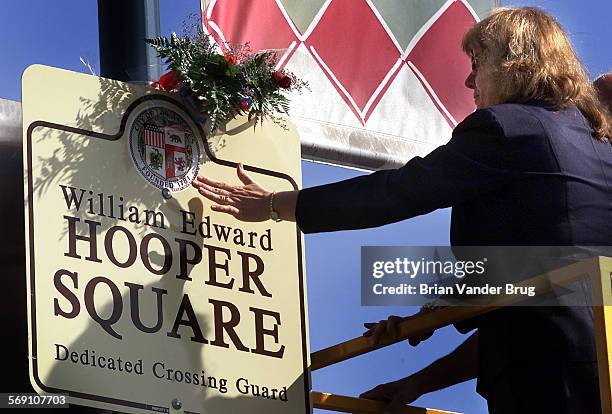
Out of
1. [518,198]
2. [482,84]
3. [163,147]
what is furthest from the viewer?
[482,84]

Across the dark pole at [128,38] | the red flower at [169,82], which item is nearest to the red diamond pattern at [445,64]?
the dark pole at [128,38]

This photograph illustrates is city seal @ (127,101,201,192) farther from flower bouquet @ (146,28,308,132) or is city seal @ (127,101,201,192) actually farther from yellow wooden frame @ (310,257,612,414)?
yellow wooden frame @ (310,257,612,414)

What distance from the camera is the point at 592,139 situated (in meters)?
4.08

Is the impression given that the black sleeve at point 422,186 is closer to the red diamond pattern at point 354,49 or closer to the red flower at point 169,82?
the red flower at point 169,82

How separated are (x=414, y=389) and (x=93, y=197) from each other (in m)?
1.19

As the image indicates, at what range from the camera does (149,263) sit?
13.3 ft

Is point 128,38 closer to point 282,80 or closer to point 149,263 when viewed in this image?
point 282,80

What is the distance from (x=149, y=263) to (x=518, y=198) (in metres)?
1.04

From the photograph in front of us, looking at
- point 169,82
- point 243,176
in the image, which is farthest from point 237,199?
point 169,82

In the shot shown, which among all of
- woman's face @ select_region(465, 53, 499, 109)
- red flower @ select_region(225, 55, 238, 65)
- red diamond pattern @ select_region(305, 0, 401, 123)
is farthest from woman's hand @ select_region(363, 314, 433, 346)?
red diamond pattern @ select_region(305, 0, 401, 123)

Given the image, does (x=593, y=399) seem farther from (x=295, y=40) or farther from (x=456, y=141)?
(x=295, y=40)

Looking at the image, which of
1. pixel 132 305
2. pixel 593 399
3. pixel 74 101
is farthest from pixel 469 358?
pixel 74 101

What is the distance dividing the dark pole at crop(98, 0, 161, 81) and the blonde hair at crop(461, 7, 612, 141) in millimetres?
968

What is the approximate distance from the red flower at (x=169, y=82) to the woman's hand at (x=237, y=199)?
278 millimetres
